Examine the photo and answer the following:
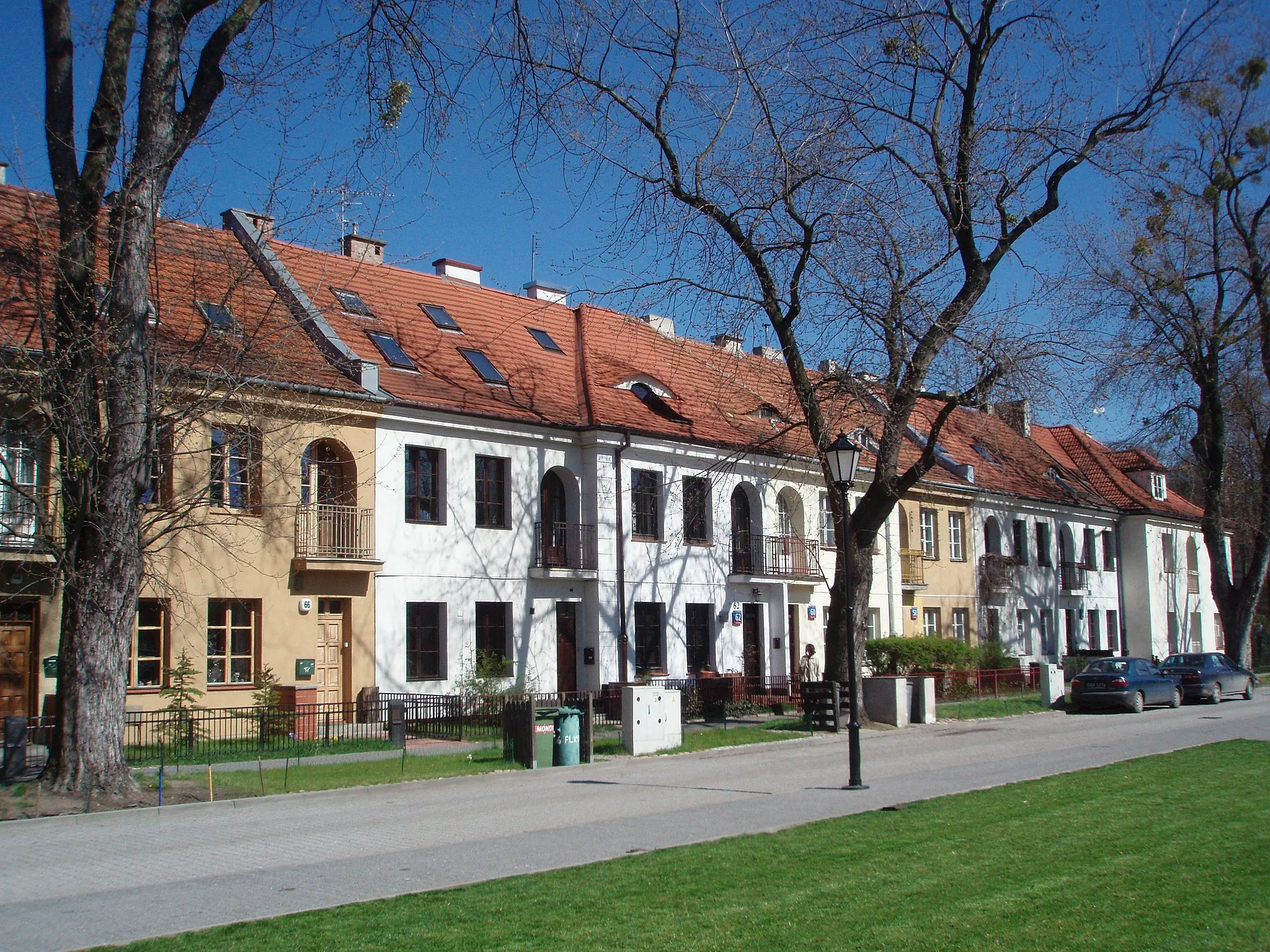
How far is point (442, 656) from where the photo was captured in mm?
26719

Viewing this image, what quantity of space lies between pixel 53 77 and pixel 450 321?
15.9 meters

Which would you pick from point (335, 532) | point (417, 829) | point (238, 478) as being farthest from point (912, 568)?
point (417, 829)

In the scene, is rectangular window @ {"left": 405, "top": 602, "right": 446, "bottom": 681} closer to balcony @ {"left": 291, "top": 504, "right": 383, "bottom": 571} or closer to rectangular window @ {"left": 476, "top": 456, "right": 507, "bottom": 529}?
balcony @ {"left": 291, "top": 504, "right": 383, "bottom": 571}

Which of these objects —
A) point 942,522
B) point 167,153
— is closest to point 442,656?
point 167,153

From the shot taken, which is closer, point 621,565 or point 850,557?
point 850,557

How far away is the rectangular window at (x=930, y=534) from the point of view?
137 feet

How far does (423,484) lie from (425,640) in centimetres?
343

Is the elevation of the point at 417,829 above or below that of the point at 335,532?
below

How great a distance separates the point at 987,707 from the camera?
30.7m

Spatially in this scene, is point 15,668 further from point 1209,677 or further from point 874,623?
point 1209,677

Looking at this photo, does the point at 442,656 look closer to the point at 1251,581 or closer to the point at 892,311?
the point at 892,311

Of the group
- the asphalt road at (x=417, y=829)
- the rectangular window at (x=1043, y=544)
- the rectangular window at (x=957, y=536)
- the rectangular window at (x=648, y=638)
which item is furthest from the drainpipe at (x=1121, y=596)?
the asphalt road at (x=417, y=829)

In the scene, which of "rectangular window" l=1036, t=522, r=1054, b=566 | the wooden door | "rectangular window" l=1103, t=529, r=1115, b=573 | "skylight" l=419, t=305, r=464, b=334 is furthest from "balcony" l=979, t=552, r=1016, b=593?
the wooden door

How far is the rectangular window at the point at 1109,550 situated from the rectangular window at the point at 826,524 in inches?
787
